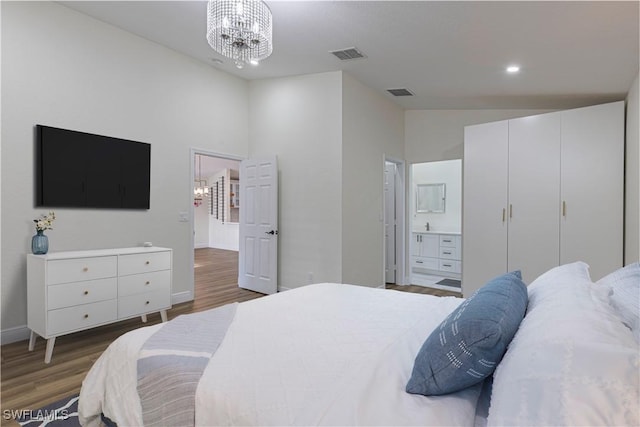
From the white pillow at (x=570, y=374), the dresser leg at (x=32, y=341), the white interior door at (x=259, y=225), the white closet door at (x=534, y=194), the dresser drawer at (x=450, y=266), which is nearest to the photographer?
the white pillow at (x=570, y=374)

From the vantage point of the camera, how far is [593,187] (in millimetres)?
3902

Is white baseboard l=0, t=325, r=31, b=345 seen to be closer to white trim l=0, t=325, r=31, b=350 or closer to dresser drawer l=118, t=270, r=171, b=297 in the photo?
white trim l=0, t=325, r=31, b=350

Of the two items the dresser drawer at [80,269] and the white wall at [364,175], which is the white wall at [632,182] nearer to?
the white wall at [364,175]

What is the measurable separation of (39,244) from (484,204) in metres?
4.80

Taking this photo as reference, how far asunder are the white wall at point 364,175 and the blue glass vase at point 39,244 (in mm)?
2985

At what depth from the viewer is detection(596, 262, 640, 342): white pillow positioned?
1.09 metres

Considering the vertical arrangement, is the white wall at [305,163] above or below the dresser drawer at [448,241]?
above

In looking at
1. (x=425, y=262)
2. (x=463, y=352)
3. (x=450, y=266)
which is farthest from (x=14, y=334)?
(x=450, y=266)

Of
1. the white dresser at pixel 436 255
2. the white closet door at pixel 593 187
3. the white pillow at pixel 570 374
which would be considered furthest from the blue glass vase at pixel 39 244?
the white closet door at pixel 593 187

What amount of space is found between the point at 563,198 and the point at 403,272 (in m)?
2.47

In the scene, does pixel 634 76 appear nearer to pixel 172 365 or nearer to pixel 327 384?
pixel 327 384

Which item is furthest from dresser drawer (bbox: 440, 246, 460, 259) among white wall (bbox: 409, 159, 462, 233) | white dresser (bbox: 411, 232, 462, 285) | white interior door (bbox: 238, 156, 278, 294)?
white interior door (bbox: 238, 156, 278, 294)

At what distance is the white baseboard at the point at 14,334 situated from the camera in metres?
2.96

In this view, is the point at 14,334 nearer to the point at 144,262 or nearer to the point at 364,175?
the point at 144,262
